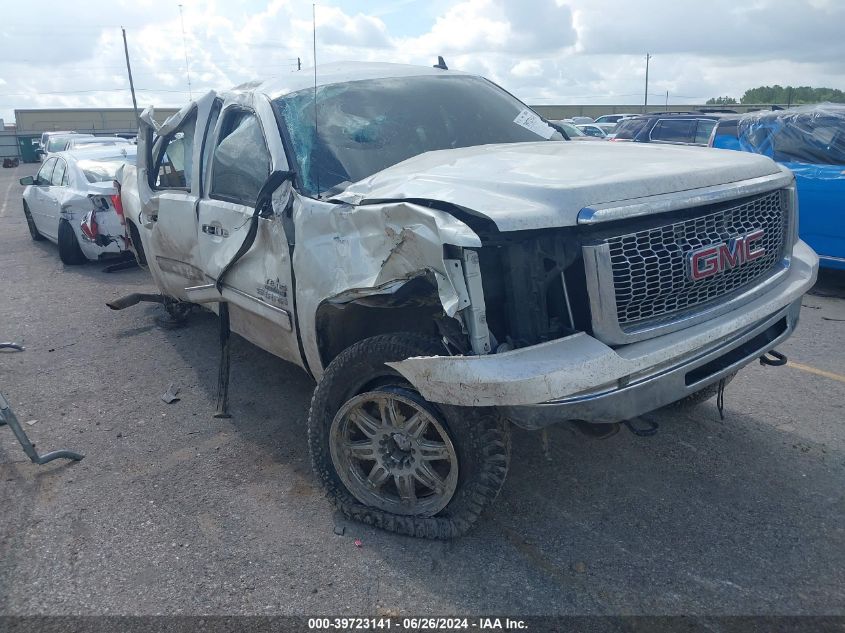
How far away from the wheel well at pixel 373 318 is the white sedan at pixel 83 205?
6.27 metres

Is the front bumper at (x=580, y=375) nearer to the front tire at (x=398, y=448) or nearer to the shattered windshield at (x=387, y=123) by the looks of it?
the front tire at (x=398, y=448)

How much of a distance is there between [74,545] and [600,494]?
250cm

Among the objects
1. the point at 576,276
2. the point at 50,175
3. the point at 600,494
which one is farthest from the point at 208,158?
the point at 50,175

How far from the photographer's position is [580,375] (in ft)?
8.10

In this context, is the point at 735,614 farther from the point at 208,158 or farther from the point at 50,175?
the point at 50,175

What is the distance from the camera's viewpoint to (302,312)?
11.4 feet

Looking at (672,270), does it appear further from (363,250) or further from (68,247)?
(68,247)

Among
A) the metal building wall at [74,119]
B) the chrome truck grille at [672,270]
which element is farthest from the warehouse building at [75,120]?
the chrome truck grille at [672,270]

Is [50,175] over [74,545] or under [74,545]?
over

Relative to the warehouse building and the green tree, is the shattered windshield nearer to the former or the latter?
the green tree

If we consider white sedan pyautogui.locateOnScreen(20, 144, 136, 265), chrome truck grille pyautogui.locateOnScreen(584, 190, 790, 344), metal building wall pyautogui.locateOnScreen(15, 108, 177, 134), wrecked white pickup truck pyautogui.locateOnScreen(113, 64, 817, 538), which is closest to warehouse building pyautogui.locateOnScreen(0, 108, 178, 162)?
metal building wall pyautogui.locateOnScreen(15, 108, 177, 134)

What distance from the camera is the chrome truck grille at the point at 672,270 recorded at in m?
2.61

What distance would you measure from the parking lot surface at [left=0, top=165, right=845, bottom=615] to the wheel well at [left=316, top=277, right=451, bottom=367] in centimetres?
78

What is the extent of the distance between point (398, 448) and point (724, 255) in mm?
1628
